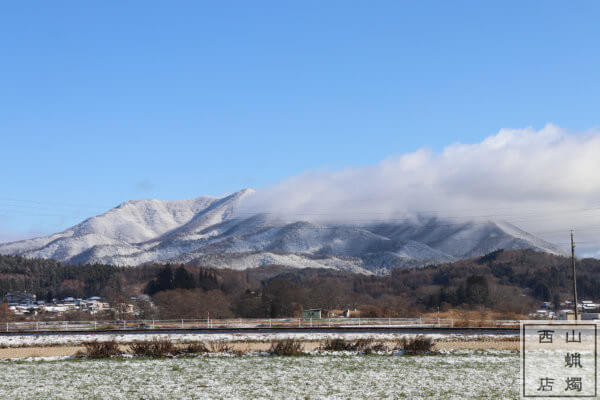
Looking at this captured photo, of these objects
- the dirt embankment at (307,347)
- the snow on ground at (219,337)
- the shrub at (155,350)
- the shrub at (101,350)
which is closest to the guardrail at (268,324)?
the snow on ground at (219,337)

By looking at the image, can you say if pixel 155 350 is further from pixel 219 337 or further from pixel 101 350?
pixel 219 337

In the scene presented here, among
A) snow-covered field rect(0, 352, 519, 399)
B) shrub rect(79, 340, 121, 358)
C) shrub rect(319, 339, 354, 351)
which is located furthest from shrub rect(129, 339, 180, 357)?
shrub rect(319, 339, 354, 351)

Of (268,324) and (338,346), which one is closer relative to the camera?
(338,346)

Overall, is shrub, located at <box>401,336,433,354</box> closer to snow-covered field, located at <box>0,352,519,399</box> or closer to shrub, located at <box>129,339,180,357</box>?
snow-covered field, located at <box>0,352,519,399</box>

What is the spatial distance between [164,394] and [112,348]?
49.6ft

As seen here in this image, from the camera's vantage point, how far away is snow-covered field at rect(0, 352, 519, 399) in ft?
78.7

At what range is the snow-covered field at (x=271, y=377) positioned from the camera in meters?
24.0

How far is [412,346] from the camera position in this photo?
3775 centimetres

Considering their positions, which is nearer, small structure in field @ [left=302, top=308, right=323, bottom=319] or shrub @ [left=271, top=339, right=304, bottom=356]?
shrub @ [left=271, top=339, right=304, bottom=356]

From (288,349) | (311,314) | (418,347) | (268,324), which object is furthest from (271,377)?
(311,314)

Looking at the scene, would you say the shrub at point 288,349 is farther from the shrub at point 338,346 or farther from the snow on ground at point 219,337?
the snow on ground at point 219,337

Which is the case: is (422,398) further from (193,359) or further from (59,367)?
(59,367)

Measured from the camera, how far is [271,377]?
28078 mm

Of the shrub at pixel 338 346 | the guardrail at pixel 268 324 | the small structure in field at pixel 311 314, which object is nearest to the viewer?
the shrub at pixel 338 346
